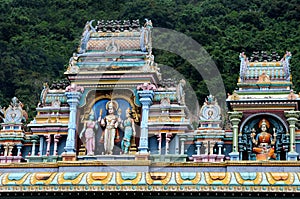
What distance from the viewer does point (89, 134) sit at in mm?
20281

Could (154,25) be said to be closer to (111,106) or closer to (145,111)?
(111,106)

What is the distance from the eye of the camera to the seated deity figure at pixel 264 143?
19.4m

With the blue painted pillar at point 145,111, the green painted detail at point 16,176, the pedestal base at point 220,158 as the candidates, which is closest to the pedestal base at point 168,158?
the blue painted pillar at point 145,111

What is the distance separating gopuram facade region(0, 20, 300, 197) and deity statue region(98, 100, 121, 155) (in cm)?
2

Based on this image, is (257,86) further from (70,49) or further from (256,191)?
(70,49)

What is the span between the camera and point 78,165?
64.5 ft

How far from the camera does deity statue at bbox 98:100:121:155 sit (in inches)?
793

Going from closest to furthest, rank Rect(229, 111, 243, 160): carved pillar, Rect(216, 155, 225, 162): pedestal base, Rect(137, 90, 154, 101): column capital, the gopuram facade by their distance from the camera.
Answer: the gopuram facade → Rect(229, 111, 243, 160): carved pillar → Rect(216, 155, 225, 162): pedestal base → Rect(137, 90, 154, 101): column capital

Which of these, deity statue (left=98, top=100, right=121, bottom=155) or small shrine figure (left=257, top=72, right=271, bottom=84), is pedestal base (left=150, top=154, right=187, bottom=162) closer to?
deity statue (left=98, top=100, right=121, bottom=155)

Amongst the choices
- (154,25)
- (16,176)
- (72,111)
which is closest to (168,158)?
(72,111)

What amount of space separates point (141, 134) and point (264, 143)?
2.91 meters

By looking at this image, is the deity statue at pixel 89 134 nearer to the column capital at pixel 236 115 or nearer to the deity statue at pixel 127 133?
the deity statue at pixel 127 133

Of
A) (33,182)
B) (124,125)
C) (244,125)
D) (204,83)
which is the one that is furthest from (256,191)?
(204,83)

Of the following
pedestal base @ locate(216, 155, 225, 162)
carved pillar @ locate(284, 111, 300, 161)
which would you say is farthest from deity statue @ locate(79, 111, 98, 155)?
carved pillar @ locate(284, 111, 300, 161)
